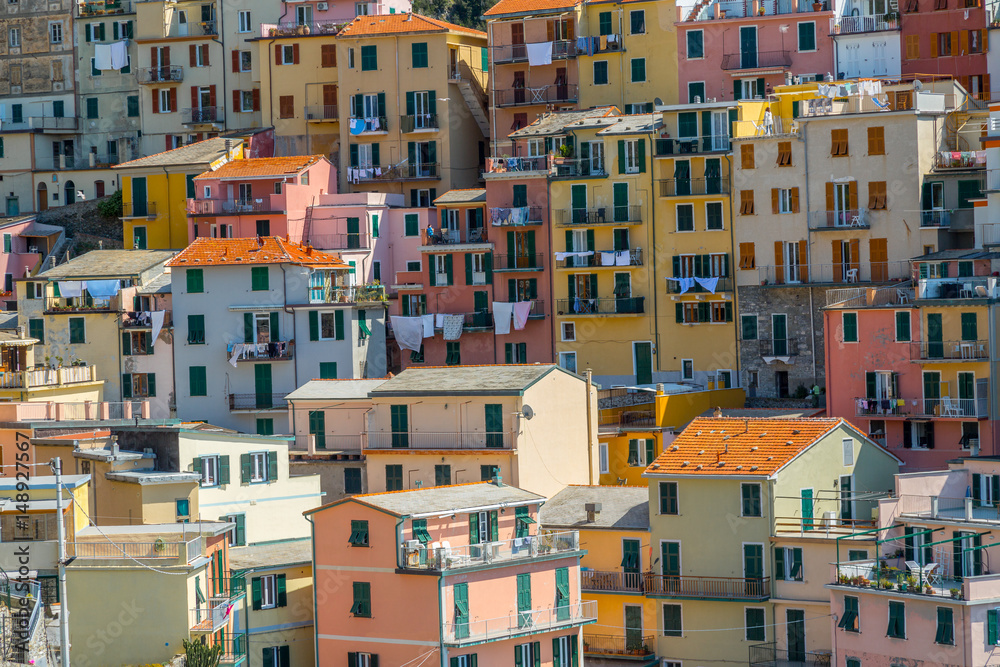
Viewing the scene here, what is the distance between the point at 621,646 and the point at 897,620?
10.9 metres

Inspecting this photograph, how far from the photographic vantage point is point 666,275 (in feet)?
275

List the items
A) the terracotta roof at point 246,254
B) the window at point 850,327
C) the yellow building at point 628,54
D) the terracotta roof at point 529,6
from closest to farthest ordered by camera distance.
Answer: the window at point 850,327, the terracotta roof at point 246,254, the yellow building at point 628,54, the terracotta roof at point 529,6

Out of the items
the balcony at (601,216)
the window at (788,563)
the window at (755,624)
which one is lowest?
the window at (755,624)

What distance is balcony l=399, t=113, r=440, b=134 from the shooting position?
9506cm

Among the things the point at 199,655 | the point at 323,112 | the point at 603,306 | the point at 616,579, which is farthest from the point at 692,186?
the point at 199,655

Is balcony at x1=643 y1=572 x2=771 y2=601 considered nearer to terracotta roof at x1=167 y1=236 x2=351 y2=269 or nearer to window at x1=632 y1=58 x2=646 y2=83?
terracotta roof at x1=167 y1=236 x2=351 y2=269

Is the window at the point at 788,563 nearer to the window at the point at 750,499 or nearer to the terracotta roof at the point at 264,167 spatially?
the window at the point at 750,499

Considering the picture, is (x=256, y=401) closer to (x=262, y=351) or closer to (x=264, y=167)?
(x=262, y=351)

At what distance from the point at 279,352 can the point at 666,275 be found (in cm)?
1686

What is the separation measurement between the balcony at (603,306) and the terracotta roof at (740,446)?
17.4m

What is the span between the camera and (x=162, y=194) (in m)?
96.8

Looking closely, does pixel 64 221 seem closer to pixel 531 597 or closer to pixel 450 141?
pixel 450 141

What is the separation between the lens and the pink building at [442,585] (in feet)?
195

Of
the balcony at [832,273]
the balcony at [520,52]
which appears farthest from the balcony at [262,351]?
the balcony at [832,273]
